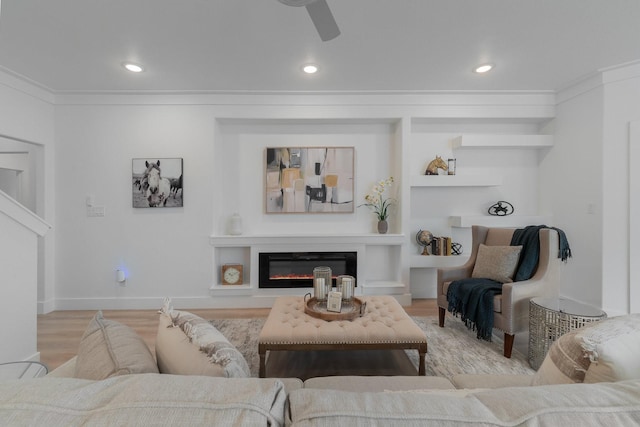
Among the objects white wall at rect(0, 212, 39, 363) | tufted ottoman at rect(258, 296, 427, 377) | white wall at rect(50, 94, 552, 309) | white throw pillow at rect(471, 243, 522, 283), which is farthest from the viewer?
white wall at rect(50, 94, 552, 309)

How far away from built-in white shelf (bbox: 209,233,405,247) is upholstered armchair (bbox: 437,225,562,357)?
0.80 m

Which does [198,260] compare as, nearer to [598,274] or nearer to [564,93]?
[598,274]

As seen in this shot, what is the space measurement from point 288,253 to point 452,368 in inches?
81.3

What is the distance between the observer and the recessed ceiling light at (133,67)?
2.75m

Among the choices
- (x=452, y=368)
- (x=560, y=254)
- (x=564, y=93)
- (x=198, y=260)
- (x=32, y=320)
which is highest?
(x=564, y=93)

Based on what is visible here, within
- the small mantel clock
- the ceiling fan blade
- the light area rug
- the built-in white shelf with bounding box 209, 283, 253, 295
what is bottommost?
the light area rug

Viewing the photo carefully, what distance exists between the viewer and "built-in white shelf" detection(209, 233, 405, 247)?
11.4ft

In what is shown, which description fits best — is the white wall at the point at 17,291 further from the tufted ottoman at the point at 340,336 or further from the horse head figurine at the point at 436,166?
the horse head figurine at the point at 436,166

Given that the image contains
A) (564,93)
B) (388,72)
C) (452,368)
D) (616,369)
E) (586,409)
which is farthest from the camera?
(564,93)

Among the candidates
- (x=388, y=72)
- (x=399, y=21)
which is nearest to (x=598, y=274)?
(x=388, y=72)

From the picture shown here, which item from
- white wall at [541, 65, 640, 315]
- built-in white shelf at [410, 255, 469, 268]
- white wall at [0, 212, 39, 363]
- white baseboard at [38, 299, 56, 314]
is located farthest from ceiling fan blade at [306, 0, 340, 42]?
white baseboard at [38, 299, 56, 314]

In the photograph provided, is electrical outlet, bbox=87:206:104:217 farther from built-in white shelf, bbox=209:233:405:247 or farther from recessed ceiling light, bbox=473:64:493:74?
recessed ceiling light, bbox=473:64:493:74

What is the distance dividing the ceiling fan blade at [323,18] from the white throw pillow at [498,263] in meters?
2.32

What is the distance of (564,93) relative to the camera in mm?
3357
